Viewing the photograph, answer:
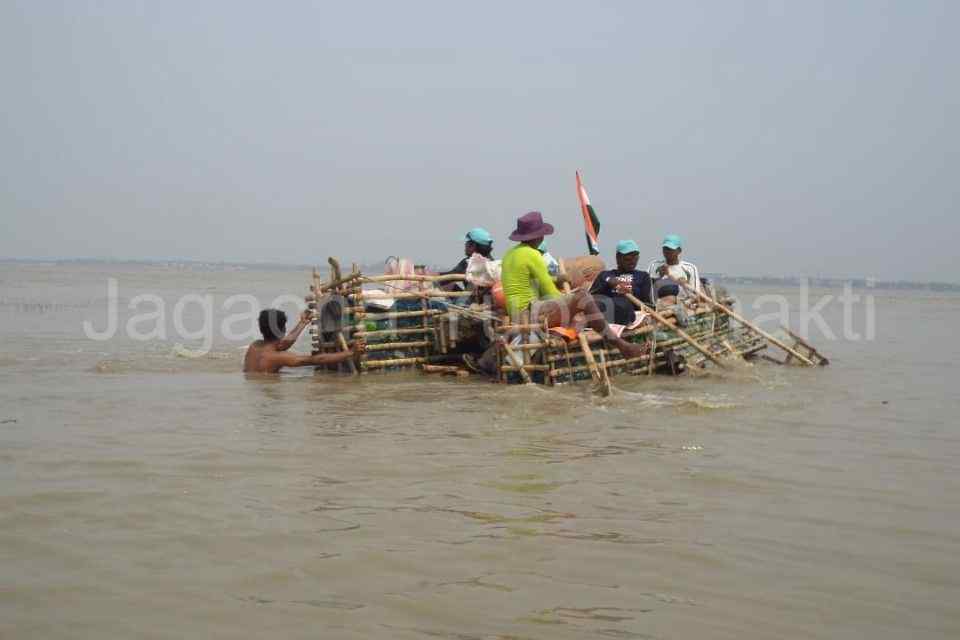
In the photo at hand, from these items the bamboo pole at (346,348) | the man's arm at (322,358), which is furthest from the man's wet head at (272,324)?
the bamboo pole at (346,348)

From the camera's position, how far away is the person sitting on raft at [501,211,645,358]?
7797 mm

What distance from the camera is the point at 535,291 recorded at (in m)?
7.90

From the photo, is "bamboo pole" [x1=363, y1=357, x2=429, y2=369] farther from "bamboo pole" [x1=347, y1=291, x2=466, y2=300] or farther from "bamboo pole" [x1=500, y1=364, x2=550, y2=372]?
"bamboo pole" [x1=500, y1=364, x2=550, y2=372]

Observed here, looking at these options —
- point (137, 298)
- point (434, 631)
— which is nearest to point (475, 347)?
point (434, 631)

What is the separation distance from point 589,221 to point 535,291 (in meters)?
Result: 2.54

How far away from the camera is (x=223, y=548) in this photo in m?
3.51

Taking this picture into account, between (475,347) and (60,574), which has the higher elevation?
(475,347)

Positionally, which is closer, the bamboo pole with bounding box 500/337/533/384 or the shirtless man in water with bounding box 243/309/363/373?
the bamboo pole with bounding box 500/337/533/384

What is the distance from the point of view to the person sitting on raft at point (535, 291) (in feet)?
25.6

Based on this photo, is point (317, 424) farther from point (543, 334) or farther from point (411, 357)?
point (411, 357)

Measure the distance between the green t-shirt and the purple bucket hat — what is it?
0.09m

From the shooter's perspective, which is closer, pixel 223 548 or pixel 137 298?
pixel 223 548

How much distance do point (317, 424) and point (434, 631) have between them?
3470mm

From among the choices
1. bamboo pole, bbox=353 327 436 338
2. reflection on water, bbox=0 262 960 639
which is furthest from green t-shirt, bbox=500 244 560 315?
bamboo pole, bbox=353 327 436 338
